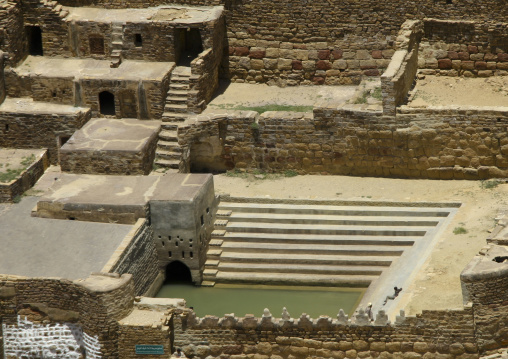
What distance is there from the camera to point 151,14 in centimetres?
4184

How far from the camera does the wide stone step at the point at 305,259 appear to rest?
121 ft

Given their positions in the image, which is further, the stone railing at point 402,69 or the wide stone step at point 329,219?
the stone railing at point 402,69

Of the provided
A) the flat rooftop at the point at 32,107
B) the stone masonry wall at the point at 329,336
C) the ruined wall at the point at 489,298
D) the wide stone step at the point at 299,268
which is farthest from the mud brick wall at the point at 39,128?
the ruined wall at the point at 489,298

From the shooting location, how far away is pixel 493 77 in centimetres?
4094

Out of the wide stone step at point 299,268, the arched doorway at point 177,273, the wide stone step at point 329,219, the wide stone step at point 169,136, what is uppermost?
the wide stone step at point 169,136

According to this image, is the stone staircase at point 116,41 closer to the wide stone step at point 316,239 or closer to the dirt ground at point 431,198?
the dirt ground at point 431,198

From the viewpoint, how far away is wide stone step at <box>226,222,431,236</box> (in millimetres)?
37219

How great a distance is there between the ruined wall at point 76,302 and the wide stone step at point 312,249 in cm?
484

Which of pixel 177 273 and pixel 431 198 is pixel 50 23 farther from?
pixel 431 198

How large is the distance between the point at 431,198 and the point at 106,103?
32.2 ft

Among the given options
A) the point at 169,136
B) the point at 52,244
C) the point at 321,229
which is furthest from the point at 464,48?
the point at 52,244

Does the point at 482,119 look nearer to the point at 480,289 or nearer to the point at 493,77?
the point at 493,77

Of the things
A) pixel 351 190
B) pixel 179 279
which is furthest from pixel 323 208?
pixel 179 279

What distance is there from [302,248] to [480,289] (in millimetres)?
6553
